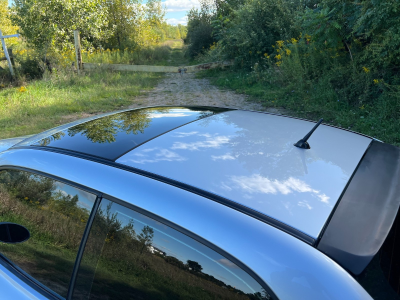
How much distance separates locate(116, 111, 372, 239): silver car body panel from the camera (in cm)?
126

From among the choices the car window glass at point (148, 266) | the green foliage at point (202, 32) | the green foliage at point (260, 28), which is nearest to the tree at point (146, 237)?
the car window glass at point (148, 266)

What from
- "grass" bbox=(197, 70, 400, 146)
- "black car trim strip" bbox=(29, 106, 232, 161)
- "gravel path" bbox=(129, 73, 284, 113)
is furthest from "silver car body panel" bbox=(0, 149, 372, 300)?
"gravel path" bbox=(129, 73, 284, 113)

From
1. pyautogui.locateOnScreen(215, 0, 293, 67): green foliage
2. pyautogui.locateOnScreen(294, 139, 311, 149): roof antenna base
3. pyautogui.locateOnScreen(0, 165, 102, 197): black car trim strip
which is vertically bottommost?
pyautogui.locateOnScreen(0, 165, 102, 197): black car trim strip

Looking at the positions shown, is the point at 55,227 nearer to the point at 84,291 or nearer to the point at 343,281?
the point at 84,291

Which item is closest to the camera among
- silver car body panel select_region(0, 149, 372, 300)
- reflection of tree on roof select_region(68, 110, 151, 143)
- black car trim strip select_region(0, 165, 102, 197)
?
silver car body panel select_region(0, 149, 372, 300)

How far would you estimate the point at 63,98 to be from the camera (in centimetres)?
944

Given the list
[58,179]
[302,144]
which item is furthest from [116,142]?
[302,144]

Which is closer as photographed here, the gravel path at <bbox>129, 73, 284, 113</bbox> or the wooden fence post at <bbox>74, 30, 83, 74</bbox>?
the gravel path at <bbox>129, 73, 284, 113</bbox>

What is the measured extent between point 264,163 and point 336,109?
19.3ft

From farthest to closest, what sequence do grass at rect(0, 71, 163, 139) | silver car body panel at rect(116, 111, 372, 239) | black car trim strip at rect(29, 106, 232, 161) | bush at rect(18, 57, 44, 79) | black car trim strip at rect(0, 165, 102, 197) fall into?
bush at rect(18, 57, 44, 79) → grass at rect(0, 71, 163, 139) → black car trim strip at rect(29, 106, 232, 161) → black car trim strip at rect(0, 165, 102, 197) → silver car body panel at rect(116, 111, 372, 239)

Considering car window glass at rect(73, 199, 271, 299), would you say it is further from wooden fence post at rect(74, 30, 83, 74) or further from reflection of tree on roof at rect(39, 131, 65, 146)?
wooden fence post at rect(74, 30, 83, 74)

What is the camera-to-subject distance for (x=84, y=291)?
1458mm

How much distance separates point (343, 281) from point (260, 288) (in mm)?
259

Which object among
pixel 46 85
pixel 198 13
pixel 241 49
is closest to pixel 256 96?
pixel 241 49
